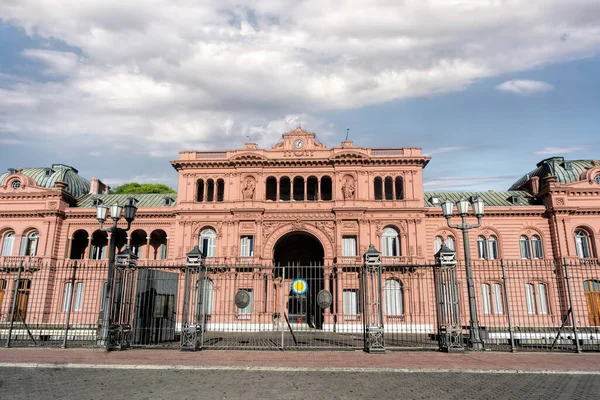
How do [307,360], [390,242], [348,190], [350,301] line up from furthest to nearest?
[348,190]
[390,242]
[350,301]
[307,360]

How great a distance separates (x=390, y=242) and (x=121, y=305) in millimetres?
23166

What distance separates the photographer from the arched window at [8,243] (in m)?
35.8

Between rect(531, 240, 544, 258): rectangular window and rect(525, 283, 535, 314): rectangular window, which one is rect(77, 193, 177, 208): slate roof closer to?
rect(525, 283, 535, 314): rectangular window

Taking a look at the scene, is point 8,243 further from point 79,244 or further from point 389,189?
point 389,189

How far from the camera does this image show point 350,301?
32.2 meters

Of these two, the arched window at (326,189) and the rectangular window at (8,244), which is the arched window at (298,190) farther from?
the rectangular window at (8,244)

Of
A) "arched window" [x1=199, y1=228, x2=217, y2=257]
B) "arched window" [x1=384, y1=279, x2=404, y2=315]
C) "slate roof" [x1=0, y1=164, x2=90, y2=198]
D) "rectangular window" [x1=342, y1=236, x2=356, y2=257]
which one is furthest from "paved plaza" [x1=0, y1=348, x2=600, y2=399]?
"slate roof" [x1=0, y1=164, x2=90, y2=198]

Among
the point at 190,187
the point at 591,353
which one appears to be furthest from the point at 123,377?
the point at 190,187

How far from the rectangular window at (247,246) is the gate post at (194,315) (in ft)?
56.5

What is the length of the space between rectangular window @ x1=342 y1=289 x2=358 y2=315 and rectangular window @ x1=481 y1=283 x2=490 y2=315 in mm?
11228

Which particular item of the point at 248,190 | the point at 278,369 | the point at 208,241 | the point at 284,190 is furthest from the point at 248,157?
the point at 278,369

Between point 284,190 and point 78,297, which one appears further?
point 284,190

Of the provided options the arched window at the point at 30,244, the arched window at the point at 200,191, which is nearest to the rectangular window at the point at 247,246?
the arched window at the point at 200,191

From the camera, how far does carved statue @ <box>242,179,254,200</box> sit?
3481cm
